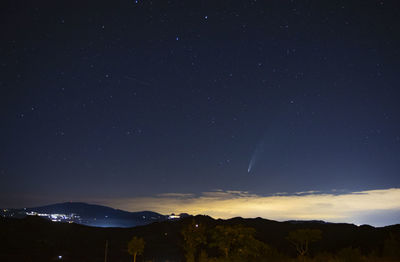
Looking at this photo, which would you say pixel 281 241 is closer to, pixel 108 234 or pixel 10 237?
pixel 108 234

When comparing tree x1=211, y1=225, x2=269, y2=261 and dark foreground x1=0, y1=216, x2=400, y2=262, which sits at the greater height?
tree x1=211, y1=225, x2=269, y2=261

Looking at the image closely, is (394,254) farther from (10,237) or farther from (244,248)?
(10,237)

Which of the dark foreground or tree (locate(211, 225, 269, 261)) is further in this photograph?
the dark foreground

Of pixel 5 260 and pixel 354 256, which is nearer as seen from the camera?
pixel 354 256

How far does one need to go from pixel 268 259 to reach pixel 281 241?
5429 cm

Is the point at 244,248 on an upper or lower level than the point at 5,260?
upper

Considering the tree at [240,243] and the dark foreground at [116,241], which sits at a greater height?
the tree at [240,243]

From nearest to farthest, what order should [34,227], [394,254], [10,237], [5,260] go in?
1. [394,254]
2. [5,260]
3. [10,237]
4. [34,227]

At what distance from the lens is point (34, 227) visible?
229 feet

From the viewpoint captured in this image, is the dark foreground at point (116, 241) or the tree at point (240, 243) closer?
the tree at point (240, 243)

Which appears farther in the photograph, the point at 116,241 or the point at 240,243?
the point at 116,241

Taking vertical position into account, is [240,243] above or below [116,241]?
above

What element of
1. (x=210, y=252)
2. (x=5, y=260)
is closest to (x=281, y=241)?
(x=210, y=252)

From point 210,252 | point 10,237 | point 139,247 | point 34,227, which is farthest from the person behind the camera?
point 34,227
